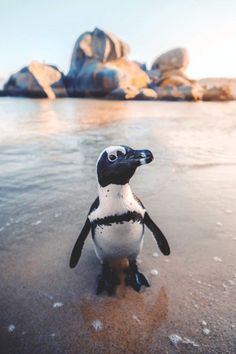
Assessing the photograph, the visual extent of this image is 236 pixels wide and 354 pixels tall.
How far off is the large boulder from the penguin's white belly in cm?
3961

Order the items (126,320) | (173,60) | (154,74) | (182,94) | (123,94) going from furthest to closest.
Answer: (154,74), (173,60), (182,94), (123,94), (126,320)

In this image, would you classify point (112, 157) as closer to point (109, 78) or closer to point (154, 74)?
point (109, 78)

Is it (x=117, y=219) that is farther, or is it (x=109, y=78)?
(x=109, y=78)

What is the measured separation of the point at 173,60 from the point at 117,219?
2093 inches

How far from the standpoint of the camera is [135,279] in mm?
2254

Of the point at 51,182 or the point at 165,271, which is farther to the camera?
the point at 51,182

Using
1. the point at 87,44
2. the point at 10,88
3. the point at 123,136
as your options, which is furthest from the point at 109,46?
the point at 123,136

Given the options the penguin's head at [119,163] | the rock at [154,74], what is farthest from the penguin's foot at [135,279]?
the rock at [154,74]

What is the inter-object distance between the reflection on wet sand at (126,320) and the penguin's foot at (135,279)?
52 millimetres

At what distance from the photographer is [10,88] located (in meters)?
41.4

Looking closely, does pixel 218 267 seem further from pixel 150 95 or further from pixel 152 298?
pixel 150 95

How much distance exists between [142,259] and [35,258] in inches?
37.1

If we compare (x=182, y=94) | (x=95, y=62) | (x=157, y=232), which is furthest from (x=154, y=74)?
(x=157, y=232)

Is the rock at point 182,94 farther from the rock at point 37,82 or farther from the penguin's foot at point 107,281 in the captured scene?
the penguin's foot at point 107,281
